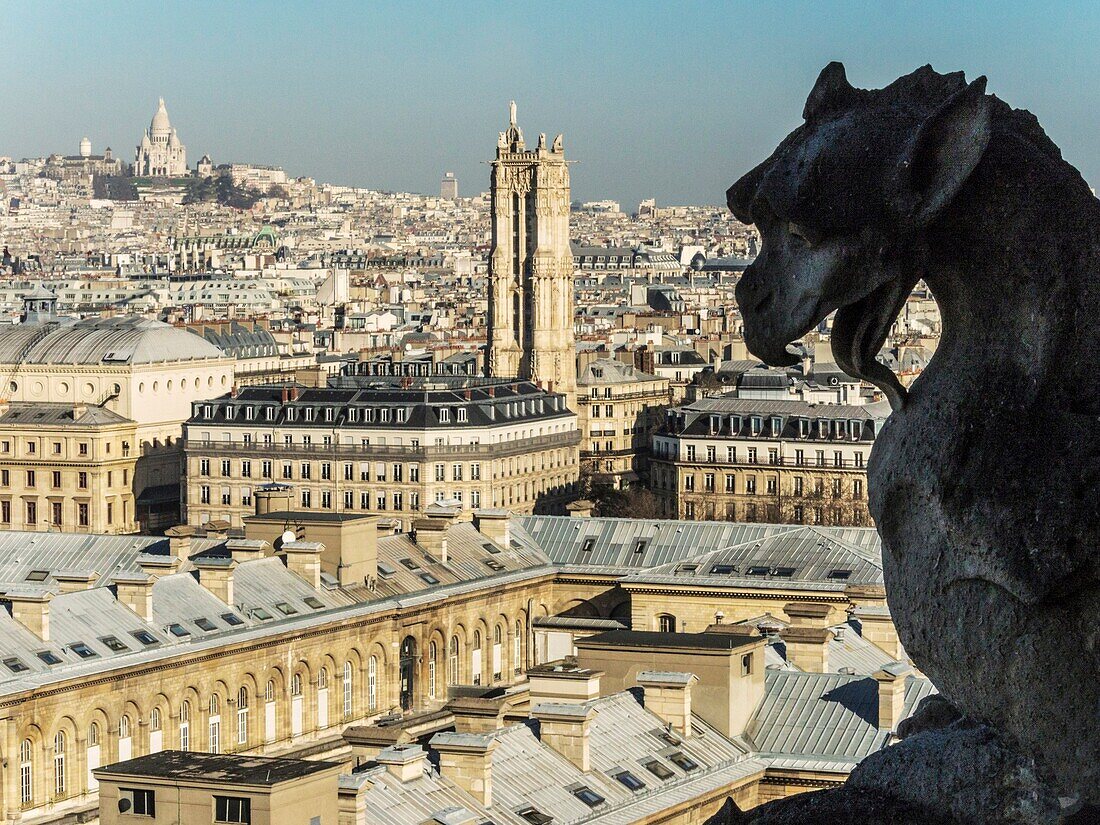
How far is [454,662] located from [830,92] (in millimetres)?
52398

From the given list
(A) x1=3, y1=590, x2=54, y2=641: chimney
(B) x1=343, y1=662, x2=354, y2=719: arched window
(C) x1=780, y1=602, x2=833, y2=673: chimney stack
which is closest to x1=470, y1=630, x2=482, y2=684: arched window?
(B) x1=343, y1=662, x2=354, y2=719: arched window

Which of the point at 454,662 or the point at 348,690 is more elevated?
the point at 348,690

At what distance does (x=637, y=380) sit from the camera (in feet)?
438

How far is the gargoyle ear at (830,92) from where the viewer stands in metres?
5.60

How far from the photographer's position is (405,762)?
96.3ft

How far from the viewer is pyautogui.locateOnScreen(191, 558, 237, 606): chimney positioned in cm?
4984

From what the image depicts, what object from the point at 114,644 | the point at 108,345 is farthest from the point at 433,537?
the point at 108,345

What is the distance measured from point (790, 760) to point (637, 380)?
319 ft

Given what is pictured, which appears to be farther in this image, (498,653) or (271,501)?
(271,501)

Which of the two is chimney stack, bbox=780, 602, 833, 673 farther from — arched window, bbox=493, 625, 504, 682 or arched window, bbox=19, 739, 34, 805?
arched window, bbox=493, 625, 504, 682

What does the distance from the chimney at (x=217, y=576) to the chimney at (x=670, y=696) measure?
51.7 feet

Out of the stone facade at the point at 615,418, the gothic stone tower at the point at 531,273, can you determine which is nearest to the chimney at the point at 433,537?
the stone facade at the point at 615,418

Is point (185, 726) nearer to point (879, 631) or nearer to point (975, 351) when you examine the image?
point (879, 631)

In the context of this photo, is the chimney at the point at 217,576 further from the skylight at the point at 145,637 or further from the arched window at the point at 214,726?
the skylight at the point at 145,637
